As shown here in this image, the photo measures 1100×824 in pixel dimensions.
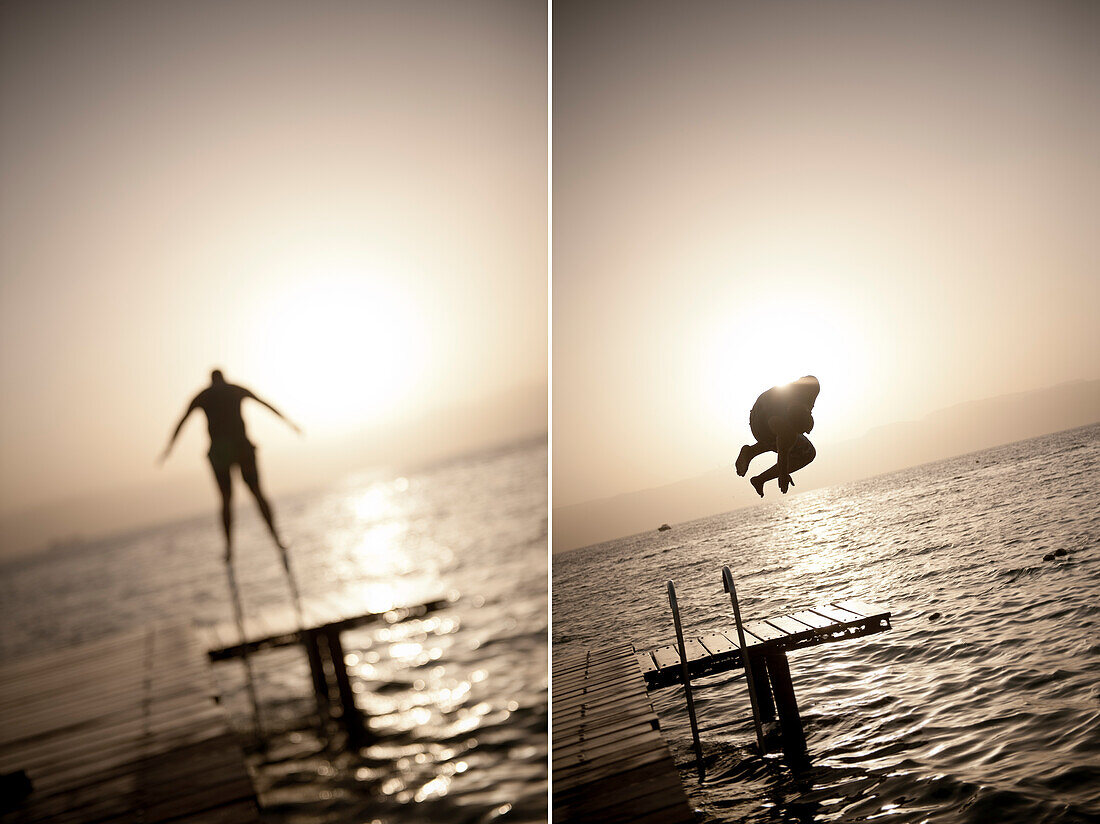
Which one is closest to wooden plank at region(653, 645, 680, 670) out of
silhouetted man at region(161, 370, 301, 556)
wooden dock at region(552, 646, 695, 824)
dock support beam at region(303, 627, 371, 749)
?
wooden dock at region(552, 646, 695, 824)

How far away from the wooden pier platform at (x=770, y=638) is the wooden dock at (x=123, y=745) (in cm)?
189

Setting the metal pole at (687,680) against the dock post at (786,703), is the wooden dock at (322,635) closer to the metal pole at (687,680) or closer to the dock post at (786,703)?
the metal pole at (687,680)

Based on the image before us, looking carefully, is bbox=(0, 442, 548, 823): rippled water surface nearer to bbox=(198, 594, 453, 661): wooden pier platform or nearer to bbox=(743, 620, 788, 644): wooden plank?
bbox=(198, 594, 453, 661): wooden pier platform

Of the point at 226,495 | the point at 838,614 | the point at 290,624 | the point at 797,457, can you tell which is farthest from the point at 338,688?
the point at 797,457

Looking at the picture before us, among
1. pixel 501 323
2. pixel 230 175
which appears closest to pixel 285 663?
pixel 501 323

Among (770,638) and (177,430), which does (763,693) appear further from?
(177,430)

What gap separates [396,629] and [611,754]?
18.1 ft

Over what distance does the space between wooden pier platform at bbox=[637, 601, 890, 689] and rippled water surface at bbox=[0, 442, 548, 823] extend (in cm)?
67

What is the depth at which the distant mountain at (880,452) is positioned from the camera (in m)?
2.77

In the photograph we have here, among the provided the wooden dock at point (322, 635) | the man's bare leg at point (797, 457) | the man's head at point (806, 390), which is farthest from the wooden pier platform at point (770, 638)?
the man's head at point (806, 390)

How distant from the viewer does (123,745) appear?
221 cm

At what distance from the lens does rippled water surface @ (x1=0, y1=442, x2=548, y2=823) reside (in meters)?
2.86

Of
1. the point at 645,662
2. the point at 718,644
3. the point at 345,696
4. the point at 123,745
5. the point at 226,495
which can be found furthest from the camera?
the point at 345,696

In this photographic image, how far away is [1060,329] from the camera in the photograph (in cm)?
277
